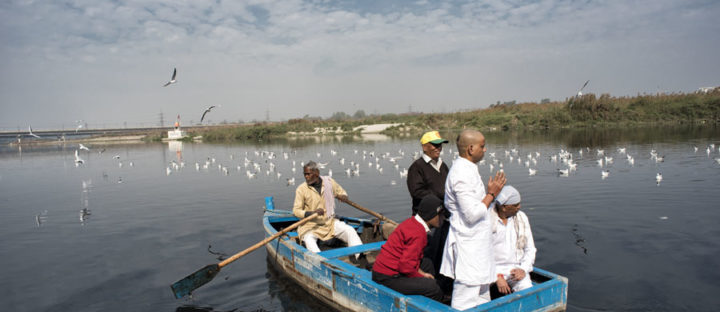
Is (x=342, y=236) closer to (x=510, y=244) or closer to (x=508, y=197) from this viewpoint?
(x=510, y=244)

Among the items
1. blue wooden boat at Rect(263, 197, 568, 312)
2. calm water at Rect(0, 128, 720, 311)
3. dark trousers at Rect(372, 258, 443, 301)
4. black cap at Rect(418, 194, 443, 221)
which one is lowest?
calm water at Rect(0, 128, 720, 311)

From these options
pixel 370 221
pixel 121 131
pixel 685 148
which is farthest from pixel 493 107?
pixel 121 131

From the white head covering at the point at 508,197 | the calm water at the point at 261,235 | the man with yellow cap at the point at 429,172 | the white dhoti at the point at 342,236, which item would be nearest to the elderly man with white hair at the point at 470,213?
the white head covering at the point at 508,197

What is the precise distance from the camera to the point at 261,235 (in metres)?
12.2

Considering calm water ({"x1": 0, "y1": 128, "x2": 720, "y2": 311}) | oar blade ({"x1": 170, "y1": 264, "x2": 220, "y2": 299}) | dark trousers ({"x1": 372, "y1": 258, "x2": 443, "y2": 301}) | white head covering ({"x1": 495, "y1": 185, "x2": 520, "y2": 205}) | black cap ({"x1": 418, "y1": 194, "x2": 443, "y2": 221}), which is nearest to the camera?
black cap ({"x1": 418, "y1": 194, "x2": 443, "y2": 221})

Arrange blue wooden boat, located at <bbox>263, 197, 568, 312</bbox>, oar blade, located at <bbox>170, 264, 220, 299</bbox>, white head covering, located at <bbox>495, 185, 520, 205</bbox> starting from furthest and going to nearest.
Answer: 1. oar blade, located at <bbox>170, 264, 220, 299</bbox>
2. blue wooden boat, located at <bbox>263, 197, 568, 312</bbox>
3. white head covering, located at <bbox>495, 185, 520, 205</bbox>

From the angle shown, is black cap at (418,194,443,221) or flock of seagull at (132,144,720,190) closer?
black cap at (418,194,443,221)

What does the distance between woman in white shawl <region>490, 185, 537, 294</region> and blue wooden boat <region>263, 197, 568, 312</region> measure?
204 mm

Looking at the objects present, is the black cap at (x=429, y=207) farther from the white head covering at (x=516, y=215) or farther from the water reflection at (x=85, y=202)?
the water reflection at (x=85, y=202)

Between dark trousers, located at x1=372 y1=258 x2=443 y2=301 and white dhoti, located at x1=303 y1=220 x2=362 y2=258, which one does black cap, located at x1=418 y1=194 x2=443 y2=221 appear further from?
white dhoti, located at x1=303 y1=220 x2=362 y2=258

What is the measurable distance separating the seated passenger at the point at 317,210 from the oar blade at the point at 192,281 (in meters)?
1.68

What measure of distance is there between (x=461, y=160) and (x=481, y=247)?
2.97ft

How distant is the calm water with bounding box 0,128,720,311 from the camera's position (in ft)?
26.1

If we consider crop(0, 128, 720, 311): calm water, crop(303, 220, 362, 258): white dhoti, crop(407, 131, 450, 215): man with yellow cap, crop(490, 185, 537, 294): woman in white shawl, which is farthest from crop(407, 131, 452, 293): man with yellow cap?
crop(0, 128, 720, 311): calm water
